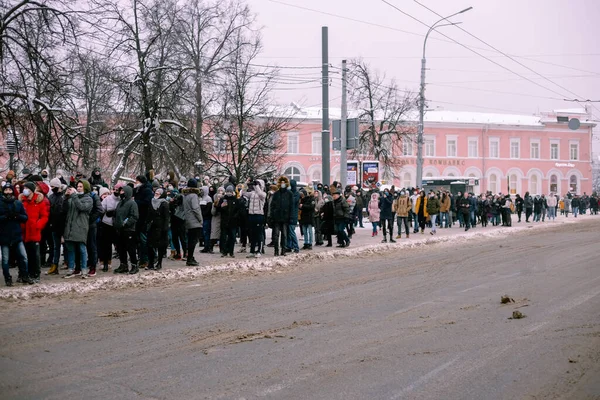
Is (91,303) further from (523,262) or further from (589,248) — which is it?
(589,248)

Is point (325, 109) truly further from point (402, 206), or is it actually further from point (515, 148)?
point (515, 148)

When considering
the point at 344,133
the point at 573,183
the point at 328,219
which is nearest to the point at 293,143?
the point at 573,183

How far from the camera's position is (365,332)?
7715 millimetres

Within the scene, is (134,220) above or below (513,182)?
below

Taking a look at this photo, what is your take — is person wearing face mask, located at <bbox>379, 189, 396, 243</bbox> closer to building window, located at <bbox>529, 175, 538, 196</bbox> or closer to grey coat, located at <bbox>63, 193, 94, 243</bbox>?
grey coat, located at <bbox>63, 193, 94, 243</bbox>

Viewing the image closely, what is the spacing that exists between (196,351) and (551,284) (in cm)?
729

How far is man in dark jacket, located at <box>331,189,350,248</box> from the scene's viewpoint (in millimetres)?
19609

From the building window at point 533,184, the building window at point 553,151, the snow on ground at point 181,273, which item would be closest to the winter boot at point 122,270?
the snow on ground at point 181,273

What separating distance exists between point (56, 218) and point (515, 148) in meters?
67.3

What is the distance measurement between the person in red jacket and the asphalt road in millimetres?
1987

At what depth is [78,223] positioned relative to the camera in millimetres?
12680

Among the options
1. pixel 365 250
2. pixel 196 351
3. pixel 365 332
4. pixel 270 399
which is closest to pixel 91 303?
pixel 196 351

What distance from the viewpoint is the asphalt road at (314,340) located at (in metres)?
5.65

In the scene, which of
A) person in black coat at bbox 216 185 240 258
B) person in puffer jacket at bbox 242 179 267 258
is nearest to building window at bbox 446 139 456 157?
person in puffer jacket at bbox 242 179 267 258
